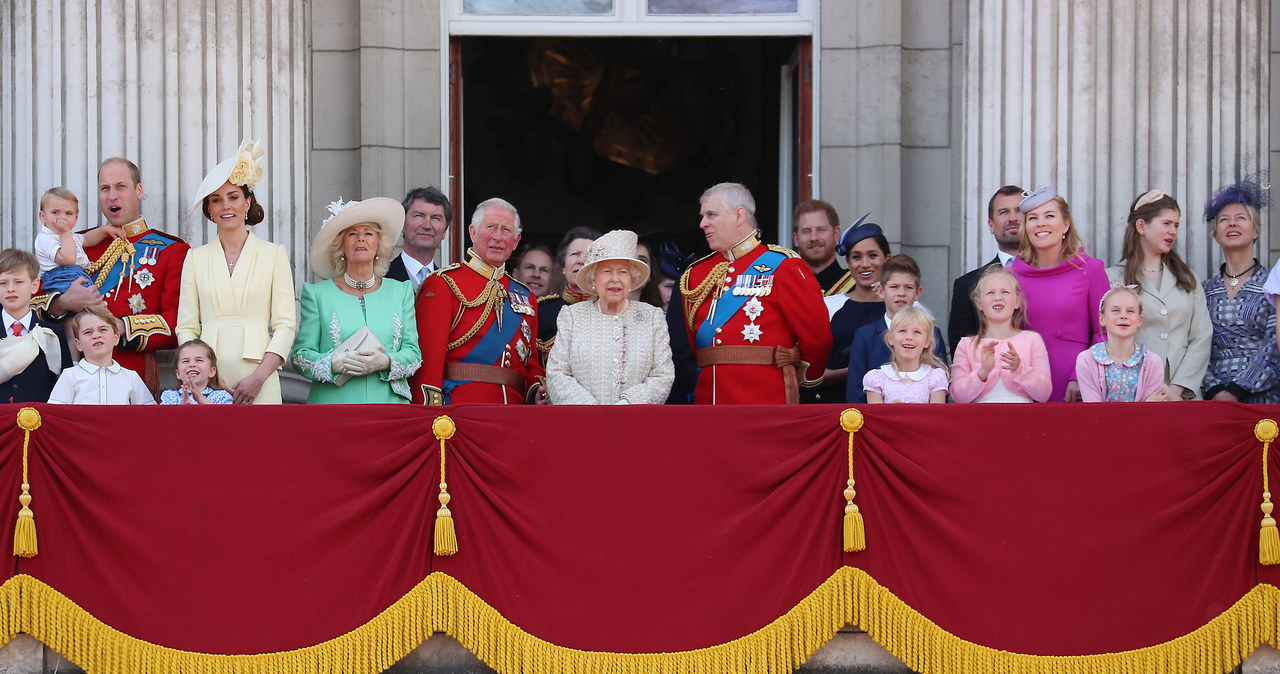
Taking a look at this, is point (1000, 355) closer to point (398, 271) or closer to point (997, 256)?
point (997, 256)

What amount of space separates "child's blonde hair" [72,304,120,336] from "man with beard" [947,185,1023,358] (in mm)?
3636

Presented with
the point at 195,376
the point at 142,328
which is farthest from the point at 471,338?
the point at 142,328

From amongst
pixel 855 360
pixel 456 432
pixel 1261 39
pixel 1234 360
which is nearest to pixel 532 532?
pixel 456 432

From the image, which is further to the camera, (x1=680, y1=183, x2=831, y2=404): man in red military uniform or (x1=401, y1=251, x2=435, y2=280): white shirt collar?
(x1=401, y1=251, x2=435, y2=280): white shirt collar

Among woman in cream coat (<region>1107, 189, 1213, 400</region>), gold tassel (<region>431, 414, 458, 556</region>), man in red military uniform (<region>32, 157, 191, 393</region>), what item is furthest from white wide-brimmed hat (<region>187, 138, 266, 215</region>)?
woman in cream coat (<region>1107, 189, 1213, 400</region>)

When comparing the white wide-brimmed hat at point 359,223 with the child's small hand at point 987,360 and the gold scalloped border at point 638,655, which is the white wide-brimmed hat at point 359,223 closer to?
the gold scalloped border at point 638,655

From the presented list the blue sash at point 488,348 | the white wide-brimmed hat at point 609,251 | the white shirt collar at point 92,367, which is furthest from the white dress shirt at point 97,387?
the white wide-brimmed hat at point 609,251

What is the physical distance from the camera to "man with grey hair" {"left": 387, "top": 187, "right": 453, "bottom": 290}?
748cm

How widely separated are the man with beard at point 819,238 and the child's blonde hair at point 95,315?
3235mm

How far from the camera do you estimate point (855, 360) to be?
6523 mm

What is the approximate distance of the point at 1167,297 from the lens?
22.3 feet

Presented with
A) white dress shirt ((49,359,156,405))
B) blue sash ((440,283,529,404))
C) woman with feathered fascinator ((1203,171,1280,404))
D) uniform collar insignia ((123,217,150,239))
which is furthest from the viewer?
uniform collar insignia ((123,217,150,239))

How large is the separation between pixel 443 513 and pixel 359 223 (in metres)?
1.66

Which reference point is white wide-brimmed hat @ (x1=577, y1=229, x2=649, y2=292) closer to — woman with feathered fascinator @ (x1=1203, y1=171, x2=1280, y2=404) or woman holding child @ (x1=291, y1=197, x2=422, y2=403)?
woman holding child @ (x1=291, y1=197, x2=422, y2=403)
